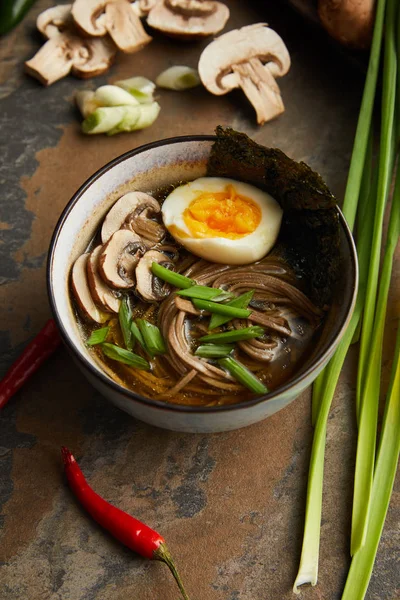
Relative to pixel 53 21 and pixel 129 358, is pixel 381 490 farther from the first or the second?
pixel 53 21

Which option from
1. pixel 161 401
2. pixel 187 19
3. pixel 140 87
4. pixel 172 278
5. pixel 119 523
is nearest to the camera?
pixel 161 401

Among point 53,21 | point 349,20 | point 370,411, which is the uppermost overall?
point 349,20

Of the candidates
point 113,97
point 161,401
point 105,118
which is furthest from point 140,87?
point 161,401

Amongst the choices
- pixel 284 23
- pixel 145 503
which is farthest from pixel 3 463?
pixel 284 23

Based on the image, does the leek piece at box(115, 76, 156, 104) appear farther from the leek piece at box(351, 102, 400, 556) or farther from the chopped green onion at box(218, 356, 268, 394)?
the chopped green onion at box(218, 356, 268, 394)

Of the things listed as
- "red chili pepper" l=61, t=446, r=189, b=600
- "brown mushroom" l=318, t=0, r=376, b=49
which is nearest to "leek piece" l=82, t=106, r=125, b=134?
"brown mushroom" l=318, t=0, r=376, b=49

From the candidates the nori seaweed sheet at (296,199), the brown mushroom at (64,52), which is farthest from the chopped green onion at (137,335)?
the brown mushroom at (64,52)

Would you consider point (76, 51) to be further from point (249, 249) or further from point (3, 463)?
point (3, 463)
